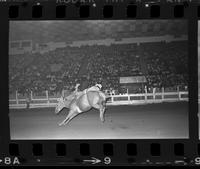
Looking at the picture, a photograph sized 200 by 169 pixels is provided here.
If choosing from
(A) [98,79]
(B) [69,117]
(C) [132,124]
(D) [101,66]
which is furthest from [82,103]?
(C) [132,124]

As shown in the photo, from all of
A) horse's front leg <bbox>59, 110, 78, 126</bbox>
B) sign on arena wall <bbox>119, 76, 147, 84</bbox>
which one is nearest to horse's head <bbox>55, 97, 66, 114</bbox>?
horse's front leg <bbox>59, 110, 78, 126</bbox>

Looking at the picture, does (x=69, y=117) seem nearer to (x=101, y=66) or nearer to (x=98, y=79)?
(x=98, y=79)

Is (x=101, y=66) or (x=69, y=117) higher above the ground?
(x=101, y=66)

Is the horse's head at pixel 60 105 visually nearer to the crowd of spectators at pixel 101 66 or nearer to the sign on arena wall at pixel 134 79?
the crowd of spectators at pixel 101 66

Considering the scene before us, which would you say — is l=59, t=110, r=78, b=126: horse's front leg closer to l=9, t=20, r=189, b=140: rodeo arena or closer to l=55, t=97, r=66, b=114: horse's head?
l=9, t=20, r=189, b=140: rodeo arena

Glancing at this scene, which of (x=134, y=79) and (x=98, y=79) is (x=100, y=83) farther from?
(x=134, y=79)

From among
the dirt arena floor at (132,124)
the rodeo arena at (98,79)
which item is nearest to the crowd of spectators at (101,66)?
the rodeo arena at (98,79)

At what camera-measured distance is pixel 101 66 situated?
18.1 ft

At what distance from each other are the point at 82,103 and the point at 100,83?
1.00ft

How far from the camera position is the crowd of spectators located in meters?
5.49

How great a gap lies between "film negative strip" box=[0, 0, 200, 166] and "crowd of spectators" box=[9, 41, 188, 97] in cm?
1

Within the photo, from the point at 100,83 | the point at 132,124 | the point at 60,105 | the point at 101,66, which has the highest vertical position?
the point at 101,66

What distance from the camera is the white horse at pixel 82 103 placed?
5.50 m

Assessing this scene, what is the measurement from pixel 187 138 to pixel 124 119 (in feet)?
2.39
